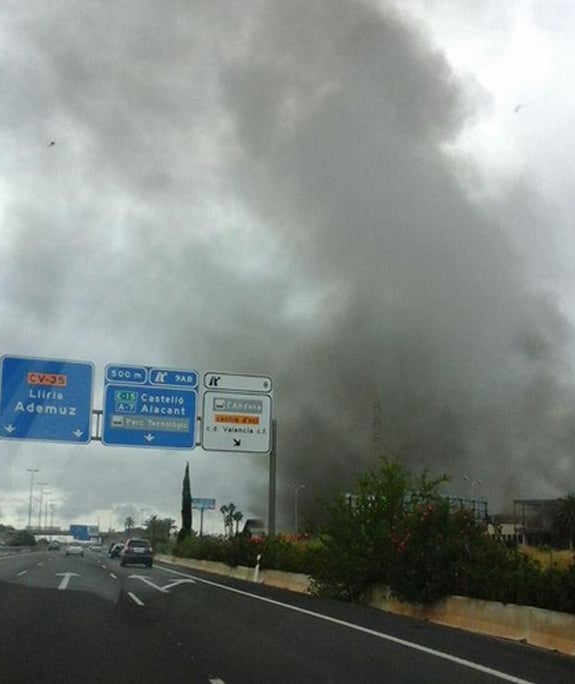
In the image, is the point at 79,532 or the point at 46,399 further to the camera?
the point at 79,532

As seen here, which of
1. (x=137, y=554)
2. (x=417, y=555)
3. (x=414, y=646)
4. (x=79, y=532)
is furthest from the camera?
(x=79, y=532)

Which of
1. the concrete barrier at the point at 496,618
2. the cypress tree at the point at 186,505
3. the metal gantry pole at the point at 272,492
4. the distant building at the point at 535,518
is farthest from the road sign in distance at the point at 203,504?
the concrete barrier at the point at 496,618

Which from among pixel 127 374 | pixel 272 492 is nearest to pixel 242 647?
pixel 127 374

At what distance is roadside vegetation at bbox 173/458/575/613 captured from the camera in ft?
59.6

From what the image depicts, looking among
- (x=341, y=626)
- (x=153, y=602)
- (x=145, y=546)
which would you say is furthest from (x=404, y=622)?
(x=145, y=546)

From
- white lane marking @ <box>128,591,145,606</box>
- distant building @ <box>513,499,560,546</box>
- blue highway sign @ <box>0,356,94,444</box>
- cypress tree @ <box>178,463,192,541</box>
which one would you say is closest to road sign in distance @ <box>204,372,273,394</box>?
blue highway sign @ <box>0,356,94,444</box>

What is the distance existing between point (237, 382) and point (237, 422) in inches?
53.8

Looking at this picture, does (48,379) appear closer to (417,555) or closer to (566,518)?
(417,555)

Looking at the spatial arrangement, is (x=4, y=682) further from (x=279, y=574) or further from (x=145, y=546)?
(x=145, y=546)

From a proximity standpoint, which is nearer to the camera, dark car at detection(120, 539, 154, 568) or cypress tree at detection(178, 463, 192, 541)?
dark car at detection(120, 539, 154, 568)

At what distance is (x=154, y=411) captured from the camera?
30.6 metres

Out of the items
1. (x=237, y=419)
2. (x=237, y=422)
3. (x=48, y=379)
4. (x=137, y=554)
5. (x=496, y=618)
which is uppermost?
(x=48, y=379)

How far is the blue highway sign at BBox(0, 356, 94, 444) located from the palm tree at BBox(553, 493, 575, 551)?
6056 cm

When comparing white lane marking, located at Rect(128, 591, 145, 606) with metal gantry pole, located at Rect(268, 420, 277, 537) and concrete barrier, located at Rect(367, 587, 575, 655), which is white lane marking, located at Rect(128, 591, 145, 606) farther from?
metal gantry pole, located at Rect(268, 420, 277, 537)
